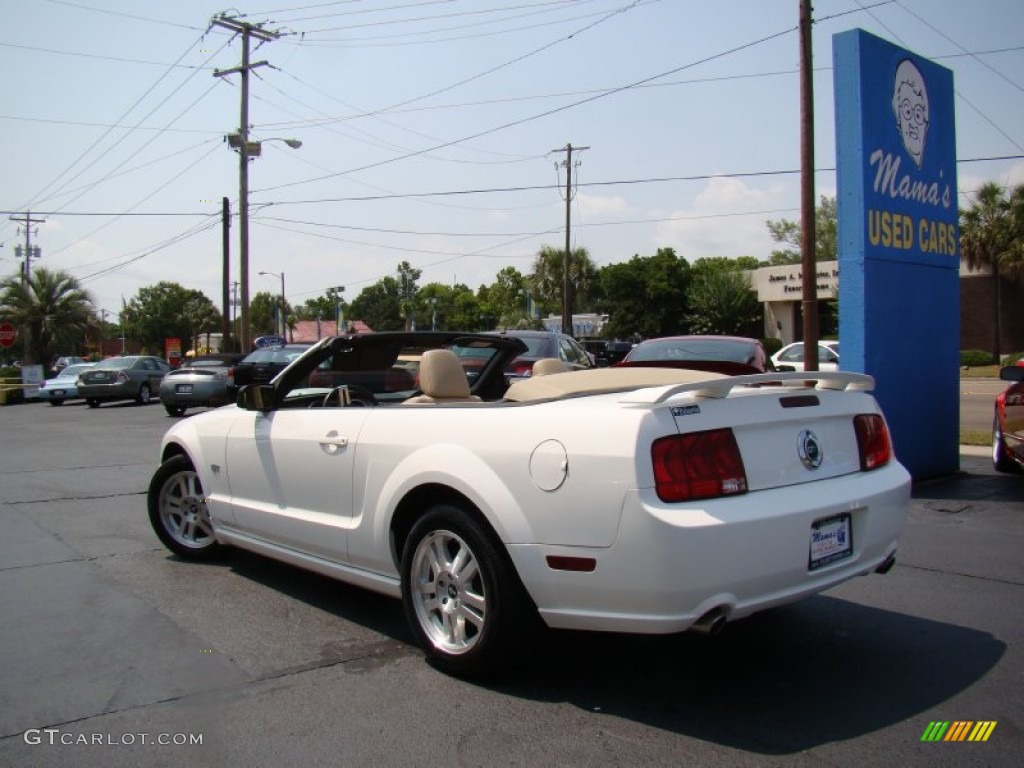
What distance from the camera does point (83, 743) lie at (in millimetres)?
3211

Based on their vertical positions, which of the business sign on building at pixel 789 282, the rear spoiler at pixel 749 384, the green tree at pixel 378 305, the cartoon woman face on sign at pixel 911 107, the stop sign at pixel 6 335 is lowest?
the rear spoiler at pixel 749 384

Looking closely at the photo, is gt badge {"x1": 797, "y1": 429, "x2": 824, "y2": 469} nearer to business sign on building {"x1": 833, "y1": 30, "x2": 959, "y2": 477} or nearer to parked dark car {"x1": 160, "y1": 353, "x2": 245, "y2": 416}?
business sign on building {"x1": 833, "y1": 30, "x2": 959, "y2": 477}

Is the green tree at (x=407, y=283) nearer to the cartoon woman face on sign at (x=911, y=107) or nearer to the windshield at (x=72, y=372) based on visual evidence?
the windshield at (x=72, y=372)

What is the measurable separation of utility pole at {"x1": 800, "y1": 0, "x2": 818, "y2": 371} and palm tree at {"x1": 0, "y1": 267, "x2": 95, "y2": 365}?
137ft

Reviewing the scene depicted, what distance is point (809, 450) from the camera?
3.68m

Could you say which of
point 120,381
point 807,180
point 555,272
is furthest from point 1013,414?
point 555,272

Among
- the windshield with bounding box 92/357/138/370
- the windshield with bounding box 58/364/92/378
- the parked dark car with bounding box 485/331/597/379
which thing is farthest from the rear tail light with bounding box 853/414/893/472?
the windshield with bounding box 58/364/92/378

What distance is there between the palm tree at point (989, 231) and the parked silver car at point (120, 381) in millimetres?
33947

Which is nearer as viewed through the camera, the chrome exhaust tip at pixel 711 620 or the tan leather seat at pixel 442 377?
the chrome exhaust tip at pixel 711 620

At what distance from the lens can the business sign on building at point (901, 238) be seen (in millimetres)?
8406

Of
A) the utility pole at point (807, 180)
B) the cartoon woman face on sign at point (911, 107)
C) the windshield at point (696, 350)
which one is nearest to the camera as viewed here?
the cartoon woman face on sign at point (911, 107)

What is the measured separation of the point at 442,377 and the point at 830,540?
2045mm

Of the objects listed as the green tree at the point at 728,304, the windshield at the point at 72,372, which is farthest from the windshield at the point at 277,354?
the green tree at the point at 728,304

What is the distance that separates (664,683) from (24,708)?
2.60m
